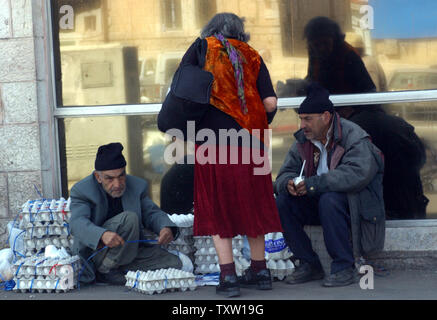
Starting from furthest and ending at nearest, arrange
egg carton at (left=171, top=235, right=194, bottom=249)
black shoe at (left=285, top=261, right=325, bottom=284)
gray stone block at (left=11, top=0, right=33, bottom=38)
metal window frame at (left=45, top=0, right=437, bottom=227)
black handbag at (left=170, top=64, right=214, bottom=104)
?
gray stone block at (left=11, top=0, right=33, bottom=38) → metal window frame at (left=45, top=0, right=437, bottom=227) → egg carton at (left=171, top=235, right=194, bottom=249) → black shoe at (left=285, top=261, right=325, bottom=284) → black handbag at (left=170, top=64, right=214, bottom=104)

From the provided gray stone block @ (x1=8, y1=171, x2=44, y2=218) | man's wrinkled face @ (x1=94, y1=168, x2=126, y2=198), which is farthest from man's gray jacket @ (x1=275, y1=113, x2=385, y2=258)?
gray stone block @ (x1=8, y1=171, x2=44, y2=218)

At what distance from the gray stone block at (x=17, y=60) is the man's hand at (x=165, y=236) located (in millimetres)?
1792

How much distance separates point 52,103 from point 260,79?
2.07 m

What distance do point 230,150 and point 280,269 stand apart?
119 cm

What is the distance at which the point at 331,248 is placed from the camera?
Result: 5594mm

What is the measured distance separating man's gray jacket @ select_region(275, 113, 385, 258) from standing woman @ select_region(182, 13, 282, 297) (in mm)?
512

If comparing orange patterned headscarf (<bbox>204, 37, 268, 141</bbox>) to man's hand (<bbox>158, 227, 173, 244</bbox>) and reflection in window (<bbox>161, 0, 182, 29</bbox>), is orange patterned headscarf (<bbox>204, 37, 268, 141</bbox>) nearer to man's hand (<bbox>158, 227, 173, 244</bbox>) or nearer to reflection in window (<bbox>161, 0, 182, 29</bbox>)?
man's hand (<bbox>158, 227, 173, 244</bbox>)

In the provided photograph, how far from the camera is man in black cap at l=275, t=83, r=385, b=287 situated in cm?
Answer: 558

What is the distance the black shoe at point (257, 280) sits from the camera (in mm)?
Answer: 5457

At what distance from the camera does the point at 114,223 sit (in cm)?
570

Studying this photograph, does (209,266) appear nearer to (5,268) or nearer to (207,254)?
(207,254)

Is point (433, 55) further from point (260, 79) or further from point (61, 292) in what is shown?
point (61, 292)

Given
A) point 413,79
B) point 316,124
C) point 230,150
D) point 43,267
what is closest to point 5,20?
point 43,267

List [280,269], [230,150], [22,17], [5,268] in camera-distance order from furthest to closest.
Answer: [22,17] < [5,268] < [280,269] < [230,150]
